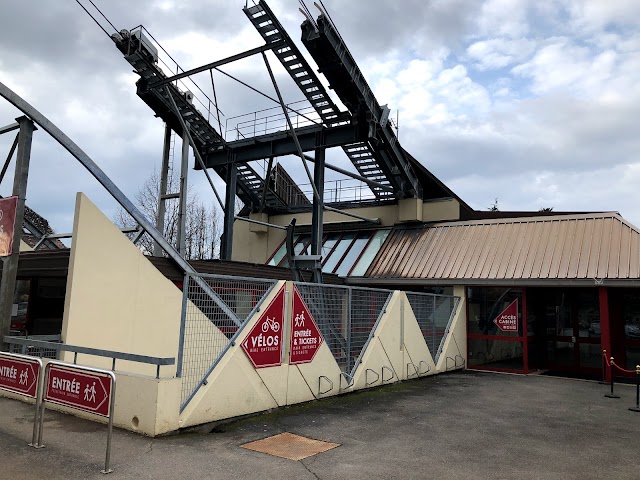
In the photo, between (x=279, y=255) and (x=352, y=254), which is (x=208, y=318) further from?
(x=279, y=255)

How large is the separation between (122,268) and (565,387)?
10376 millimetres

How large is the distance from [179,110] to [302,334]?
40.7ft

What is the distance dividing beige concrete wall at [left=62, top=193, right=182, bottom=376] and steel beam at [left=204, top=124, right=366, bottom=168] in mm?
9460

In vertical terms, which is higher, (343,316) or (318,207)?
(318,207)

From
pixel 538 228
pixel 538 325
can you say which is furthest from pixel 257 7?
pixel 538 325

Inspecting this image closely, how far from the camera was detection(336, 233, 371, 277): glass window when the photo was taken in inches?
725

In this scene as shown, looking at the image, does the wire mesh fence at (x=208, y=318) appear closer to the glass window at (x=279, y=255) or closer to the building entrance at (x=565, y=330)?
the building entrance at (x=565, y=330)

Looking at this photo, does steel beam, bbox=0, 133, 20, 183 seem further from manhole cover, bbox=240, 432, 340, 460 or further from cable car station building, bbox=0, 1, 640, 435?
manhole cover, bbox=240, 432, 340, 460

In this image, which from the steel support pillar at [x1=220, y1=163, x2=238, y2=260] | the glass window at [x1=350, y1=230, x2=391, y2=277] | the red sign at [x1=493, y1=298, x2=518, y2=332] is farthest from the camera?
the steel support pillar at [x1=220, y1=163, x2=238, y2=260]

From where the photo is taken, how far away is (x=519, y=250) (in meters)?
15.3

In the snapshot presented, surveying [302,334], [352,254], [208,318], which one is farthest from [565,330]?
[208,318]

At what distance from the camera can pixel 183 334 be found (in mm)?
6648

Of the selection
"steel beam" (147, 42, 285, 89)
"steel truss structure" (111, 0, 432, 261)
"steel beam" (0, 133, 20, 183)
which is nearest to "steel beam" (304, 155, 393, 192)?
"steel truss structure" (111, 0, 432, 261)

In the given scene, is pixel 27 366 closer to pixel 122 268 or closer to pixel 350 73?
pixel 122 268
